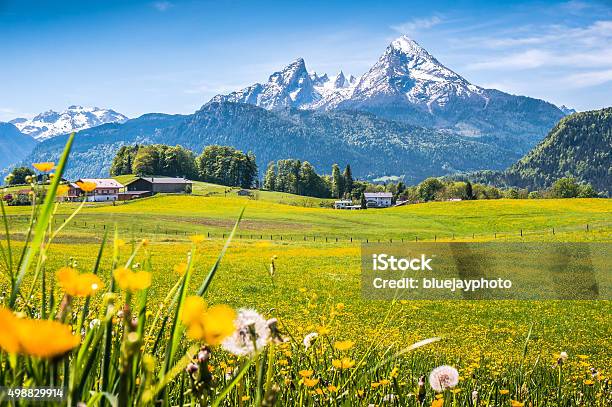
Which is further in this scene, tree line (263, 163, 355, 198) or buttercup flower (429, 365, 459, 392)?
tree line (263, 163, 355, 198)

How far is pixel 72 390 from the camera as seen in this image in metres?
1.23

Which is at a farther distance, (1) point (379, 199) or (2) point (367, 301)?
(1) point (379, 199)

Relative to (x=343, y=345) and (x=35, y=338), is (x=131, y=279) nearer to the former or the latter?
(x=35, y=338)

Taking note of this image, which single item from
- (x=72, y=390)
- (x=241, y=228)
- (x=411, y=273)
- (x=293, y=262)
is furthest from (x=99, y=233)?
(x=72, y=390)

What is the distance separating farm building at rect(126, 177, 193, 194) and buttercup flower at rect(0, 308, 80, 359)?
363 ft

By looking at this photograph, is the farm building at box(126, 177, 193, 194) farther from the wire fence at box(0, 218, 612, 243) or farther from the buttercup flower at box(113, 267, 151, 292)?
the buttercup flower at box(113, 267, 151, 292)

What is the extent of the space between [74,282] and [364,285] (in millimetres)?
22938

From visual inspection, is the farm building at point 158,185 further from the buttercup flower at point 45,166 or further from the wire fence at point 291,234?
the buttercup flower at point 45,166

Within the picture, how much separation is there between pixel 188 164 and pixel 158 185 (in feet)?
90.6

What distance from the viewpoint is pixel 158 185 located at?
11269 cm

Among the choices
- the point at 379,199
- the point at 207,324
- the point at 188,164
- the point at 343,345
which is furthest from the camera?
the point at 379,199

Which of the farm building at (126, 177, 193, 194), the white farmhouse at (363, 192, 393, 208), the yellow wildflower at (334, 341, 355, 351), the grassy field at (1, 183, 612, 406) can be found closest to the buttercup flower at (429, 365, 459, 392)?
the grassy field at (1, 183, 612, 406)

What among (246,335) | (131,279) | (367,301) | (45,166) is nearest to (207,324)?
(131,279)

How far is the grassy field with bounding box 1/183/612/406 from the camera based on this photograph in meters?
4.12
